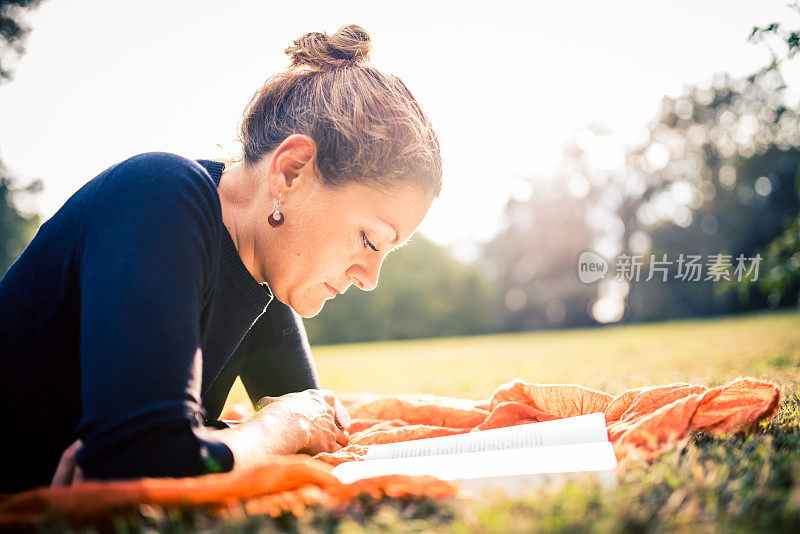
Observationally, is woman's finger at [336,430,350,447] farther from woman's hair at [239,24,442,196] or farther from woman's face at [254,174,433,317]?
woman's hair at [239,24,442,196]

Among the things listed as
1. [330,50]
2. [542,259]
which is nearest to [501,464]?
[330,50]

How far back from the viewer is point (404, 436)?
2002 millimetres

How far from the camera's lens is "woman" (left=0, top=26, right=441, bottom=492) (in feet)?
3.63

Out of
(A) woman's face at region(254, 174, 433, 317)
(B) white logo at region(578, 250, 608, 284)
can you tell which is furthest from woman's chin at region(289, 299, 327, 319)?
(B) white logo at region(578, 250, 608, 284)

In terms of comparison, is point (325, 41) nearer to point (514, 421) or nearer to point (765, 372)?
point (514, 421)

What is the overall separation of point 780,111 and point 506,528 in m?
3.59

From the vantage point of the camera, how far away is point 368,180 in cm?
174

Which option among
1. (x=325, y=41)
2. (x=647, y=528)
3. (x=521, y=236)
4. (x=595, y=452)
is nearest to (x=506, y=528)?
(x=647, y=528)

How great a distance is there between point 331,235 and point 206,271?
0.51m

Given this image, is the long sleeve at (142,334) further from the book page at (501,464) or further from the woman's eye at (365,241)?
the woman's eye at (365,241)

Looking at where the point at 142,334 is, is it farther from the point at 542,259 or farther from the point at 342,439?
the point at 542,259

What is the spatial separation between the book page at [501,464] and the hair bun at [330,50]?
4.63 feet

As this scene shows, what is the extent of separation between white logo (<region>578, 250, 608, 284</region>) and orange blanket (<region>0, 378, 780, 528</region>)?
26.7 m

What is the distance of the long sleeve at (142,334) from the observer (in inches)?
42.4
